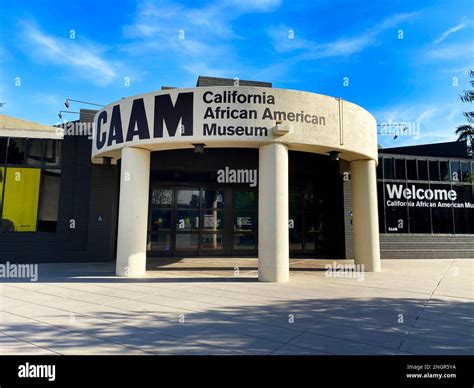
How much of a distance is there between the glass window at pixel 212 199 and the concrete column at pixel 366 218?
596 centimetres

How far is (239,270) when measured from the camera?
10688mm

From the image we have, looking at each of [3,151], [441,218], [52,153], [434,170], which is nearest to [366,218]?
[441,218]

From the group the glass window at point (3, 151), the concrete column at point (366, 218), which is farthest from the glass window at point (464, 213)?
the glass window at point (3, 151)

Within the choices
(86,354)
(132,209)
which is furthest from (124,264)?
(86,354)

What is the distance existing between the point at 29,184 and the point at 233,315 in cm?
1054

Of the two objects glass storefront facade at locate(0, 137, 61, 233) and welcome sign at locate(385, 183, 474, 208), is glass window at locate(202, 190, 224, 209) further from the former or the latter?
welcome sign at locate(385, 183, 474, 208)

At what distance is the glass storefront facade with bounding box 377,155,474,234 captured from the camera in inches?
618

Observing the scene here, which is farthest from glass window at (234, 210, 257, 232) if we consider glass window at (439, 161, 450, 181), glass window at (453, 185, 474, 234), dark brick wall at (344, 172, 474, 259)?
glass window at (453, 185, 474, 234)

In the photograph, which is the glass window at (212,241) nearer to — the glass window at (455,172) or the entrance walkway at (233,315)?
the entrance walkway at (233,315)

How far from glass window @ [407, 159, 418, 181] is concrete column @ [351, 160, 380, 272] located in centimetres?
659

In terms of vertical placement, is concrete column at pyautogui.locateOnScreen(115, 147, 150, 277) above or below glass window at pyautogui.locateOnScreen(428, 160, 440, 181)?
below

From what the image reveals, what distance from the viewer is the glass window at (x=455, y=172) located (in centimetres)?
1692
